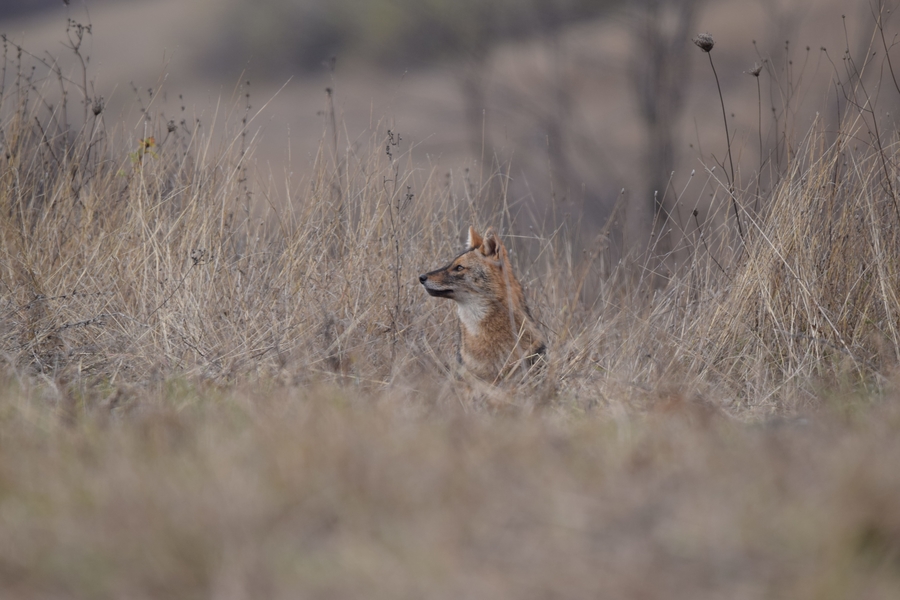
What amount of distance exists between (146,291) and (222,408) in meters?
1.81

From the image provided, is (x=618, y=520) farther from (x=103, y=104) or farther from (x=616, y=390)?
(x=103, y=104)

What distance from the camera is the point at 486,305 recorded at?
17.0 feet

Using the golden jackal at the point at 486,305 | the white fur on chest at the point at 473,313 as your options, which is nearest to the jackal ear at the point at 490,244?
the golden jackal at the point at 486,305

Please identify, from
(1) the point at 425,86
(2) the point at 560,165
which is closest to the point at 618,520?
(2) the point at 560,165

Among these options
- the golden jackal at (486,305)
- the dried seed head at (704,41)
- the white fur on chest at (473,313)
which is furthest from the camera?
the white fur on chest at (473,313)

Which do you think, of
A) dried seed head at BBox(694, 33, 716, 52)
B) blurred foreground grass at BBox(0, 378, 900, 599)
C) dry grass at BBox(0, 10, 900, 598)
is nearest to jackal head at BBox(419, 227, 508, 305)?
dry grass at BBox(0, 10, 900, 598)

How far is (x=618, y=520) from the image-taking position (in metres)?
2.12

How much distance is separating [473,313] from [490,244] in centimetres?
42

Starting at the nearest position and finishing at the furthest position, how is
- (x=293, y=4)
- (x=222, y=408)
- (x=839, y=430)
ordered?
(x=839, y=430), (x=222, y=408), (x=293, y=4)

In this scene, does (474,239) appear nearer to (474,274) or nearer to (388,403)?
(474,274)

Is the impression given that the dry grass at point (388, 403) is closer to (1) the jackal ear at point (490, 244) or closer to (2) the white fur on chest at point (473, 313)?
(2) the white fur on chest at point (473, 313)

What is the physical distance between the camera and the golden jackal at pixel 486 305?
499cm

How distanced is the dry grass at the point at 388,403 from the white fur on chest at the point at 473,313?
304mm

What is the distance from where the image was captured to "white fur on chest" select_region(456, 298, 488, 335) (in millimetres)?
5168
